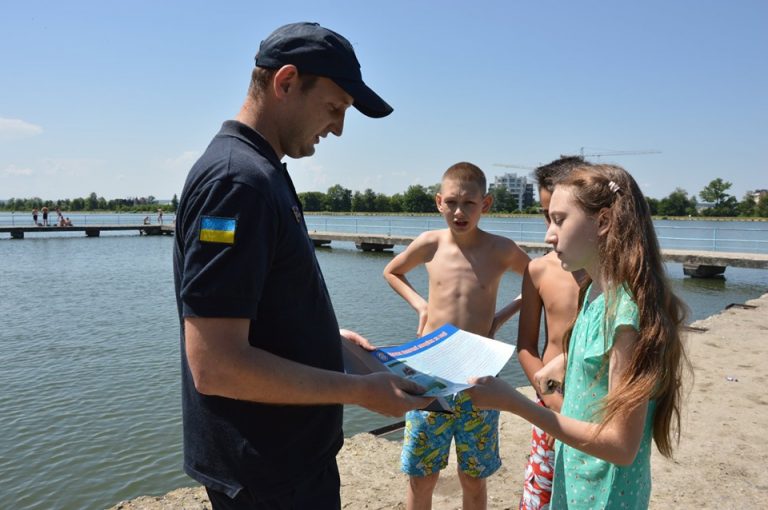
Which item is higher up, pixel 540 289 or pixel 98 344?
pixel 540 289

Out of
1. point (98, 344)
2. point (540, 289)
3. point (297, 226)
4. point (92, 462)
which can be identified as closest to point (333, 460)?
point (297, 226)

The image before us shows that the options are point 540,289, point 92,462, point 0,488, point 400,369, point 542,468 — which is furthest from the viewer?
point 92,462

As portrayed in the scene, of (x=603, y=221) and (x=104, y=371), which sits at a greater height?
(x=603, y=221)

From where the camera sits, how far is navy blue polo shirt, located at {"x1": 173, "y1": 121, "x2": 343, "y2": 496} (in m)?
1.20

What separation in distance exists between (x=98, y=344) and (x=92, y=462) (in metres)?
4.82

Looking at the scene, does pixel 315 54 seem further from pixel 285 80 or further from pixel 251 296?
pixel 251 296

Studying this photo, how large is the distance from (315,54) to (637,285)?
1.14m

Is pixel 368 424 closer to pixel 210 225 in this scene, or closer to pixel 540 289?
pixel 540 289

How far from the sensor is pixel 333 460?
1585 millimetres

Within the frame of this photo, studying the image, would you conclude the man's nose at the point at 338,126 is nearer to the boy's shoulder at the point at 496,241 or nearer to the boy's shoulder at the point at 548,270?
the boy's shoulder at the point at 548,270

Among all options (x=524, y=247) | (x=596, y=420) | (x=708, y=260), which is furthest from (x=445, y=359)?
(x=524, y=247)

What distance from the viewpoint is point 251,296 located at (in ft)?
3.98

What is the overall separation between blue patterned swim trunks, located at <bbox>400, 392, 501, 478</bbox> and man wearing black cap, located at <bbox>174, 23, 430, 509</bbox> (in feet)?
4.21

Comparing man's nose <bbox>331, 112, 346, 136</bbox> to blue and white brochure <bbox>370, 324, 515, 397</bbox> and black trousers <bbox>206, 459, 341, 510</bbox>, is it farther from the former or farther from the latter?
black trousers <bbox>206, 459, 341, 510</bbox>
